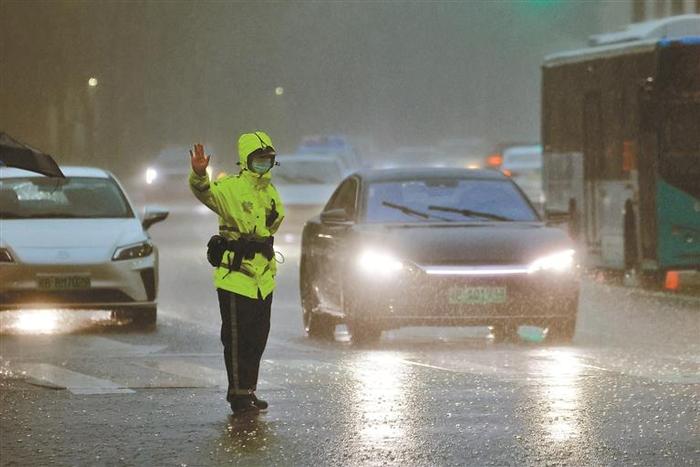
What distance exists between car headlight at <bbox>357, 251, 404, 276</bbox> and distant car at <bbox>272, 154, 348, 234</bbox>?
21.5 metres

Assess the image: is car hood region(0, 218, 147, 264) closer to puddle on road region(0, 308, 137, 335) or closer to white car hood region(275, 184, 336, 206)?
puddle on road region(0, 308, 137, 335)

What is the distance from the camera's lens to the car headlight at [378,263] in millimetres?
15422

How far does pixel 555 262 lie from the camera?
15.6 m

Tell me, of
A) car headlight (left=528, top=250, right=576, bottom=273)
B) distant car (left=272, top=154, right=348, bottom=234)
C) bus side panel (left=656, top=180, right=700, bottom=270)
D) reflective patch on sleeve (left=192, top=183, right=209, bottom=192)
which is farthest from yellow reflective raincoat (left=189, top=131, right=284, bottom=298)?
Answer: distant car (left=272, top=154, right=348, bottom=234)

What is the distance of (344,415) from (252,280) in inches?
36.7

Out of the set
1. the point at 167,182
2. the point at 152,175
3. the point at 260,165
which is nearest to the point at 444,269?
the point at 260,165

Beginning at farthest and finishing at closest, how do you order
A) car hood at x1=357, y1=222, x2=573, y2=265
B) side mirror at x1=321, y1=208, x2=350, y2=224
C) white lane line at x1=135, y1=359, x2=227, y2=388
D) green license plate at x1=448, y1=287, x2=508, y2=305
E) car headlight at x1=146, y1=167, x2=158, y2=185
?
car headlight at x1=146, y1=167, x2=158, y2=185
side mirror at x1=321, y1=208, x2=350, y2=224
car hood at x1=357, y1=222, x2=573, y2=265
green license plate at x1=448, y1=287, x2=508, y2=305
white lane line at x1=135, y1=359, x2=227, y2=388

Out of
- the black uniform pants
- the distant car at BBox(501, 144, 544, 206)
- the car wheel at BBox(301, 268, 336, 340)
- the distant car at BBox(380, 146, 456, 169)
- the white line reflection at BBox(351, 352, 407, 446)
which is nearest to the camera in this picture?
the white line reflection at BBox(351, 352, 407, 446)

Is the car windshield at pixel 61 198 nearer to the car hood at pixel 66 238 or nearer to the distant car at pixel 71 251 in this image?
the distant car at pixel 71 251

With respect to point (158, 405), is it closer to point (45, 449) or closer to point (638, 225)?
point (45, 449)

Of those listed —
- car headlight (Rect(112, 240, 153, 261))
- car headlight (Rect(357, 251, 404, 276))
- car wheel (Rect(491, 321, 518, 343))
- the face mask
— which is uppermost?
the face mask

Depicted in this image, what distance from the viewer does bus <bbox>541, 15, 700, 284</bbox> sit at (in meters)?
22.3

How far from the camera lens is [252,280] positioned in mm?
11055

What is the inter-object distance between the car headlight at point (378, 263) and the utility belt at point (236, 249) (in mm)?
4442
